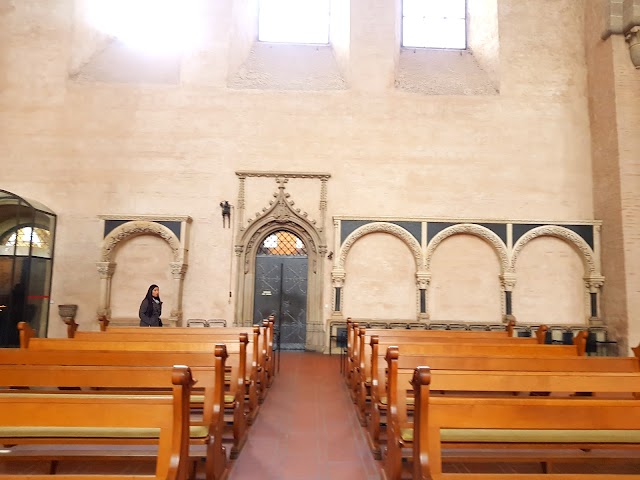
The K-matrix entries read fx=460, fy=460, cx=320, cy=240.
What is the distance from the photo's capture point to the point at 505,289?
10.5 meters

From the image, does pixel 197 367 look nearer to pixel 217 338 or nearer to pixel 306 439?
pixel 306 439

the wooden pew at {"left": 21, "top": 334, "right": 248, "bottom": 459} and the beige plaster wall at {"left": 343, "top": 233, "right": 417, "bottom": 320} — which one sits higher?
the beige plaster wall at {"left": 343, "top": 233, "right": 417, "bottom": 320}

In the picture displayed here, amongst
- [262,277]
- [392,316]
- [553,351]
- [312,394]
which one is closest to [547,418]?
[553,351]

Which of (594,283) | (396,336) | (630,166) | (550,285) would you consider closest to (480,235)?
(550,285)

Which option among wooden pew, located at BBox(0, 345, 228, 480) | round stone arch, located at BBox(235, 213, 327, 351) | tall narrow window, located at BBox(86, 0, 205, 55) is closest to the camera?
wooden pew, located at BBox(0, 345, 228, 480)

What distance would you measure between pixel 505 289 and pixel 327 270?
409 centimetres

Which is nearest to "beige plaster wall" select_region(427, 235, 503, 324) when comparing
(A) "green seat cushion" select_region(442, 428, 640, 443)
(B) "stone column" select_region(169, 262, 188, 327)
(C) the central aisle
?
(C) the central aisle

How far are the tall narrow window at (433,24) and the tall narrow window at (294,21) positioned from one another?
2156 mm

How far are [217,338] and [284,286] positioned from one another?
468 centimetres

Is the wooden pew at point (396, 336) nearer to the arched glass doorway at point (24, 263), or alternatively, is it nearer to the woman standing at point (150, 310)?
the woman standing at point (150, 310)

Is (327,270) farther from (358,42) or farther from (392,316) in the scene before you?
(358,42)

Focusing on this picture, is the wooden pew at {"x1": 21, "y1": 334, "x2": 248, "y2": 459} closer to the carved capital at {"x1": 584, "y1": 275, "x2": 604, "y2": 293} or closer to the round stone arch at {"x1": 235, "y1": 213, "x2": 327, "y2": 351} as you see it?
the round stone arch at {"x1": 235, "y1": 213, "x2": 327, "y2": 351}

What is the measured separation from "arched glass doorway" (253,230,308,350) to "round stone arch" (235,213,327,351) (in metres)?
0.17

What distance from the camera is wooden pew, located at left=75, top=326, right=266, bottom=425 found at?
525cm
